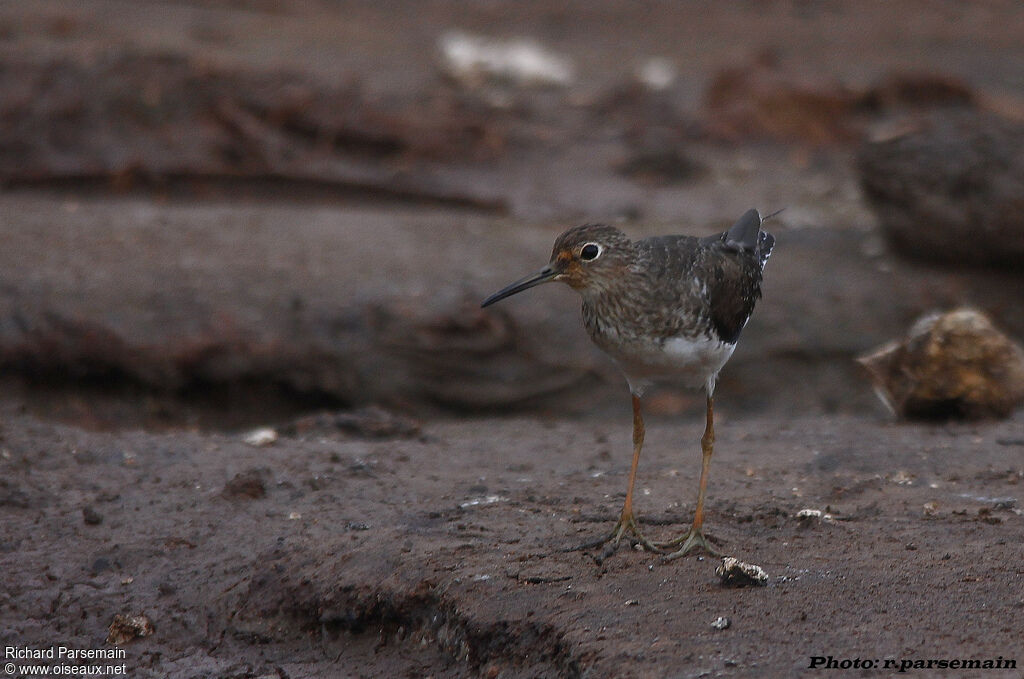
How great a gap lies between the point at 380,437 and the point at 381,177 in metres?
3.98

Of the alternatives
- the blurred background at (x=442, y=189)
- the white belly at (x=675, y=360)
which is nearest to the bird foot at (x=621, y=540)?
the white belly at (x=675, y=360)

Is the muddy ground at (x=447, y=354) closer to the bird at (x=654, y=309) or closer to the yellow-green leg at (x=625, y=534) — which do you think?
the yellow-green leg at (x=625, y=534)

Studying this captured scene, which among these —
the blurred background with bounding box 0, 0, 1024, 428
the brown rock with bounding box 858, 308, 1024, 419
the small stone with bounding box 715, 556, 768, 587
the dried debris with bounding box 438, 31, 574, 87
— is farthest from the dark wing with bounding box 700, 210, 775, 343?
the dried debris with bounding box 438, 31, 574, 87

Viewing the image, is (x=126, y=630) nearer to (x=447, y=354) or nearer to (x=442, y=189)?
(x=447, y=354)

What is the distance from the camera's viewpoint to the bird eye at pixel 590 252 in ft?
16.6

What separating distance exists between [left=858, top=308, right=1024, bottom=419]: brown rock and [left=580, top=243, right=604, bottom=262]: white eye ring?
239 cm

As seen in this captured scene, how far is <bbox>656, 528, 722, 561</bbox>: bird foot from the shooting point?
4699 millimetres

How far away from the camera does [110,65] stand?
10.0 meters

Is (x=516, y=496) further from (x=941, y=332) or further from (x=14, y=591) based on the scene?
(x=941, y=332)

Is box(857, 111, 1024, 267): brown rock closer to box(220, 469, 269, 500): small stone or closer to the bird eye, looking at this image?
the bird eye

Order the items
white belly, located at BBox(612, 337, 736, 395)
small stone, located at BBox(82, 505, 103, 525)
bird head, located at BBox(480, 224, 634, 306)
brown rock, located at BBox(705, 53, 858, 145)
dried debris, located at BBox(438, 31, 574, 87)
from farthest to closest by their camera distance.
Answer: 1. dried debris, located at BBox(438, 31, 574, 87)
2. brown rock, located at BBox(705, 53, 858, 145)
3. small stone, located at BBox(82, 505, 103, 525)
4. bird head, located at BBox(480, 224, 634, 306)
5. white belly, located at BBox(612, 337, 736, 395)

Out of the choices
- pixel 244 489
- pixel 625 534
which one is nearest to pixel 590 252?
pixel 625 534

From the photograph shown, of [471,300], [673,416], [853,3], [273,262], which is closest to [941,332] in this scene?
[673,416]

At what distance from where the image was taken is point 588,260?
199 inches
